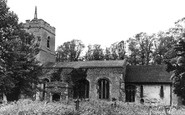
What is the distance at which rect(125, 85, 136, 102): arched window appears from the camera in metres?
31.8

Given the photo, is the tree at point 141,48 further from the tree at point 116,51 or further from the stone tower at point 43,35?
the stone tower at point 43,35

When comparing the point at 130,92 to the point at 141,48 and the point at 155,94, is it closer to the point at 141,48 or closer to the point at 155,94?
the point at 155,94

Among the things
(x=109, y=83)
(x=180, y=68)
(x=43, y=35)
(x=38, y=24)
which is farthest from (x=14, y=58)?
(x=38, y=24)

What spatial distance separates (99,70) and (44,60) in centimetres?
1109

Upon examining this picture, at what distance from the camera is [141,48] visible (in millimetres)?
53969

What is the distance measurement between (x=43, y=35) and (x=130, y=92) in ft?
55.1

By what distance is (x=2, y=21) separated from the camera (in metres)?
20.6

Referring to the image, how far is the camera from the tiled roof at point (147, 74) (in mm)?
30922

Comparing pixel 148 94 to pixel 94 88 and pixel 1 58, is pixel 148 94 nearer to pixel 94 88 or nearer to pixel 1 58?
pixel 94 88

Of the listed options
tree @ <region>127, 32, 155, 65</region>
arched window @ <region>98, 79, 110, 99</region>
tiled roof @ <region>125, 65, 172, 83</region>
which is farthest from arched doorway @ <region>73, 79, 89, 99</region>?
tree @ <region>127, 32, 155, 65</region>

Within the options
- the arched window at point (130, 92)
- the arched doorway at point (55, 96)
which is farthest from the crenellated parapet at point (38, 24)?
the arched window at point (130, 92)

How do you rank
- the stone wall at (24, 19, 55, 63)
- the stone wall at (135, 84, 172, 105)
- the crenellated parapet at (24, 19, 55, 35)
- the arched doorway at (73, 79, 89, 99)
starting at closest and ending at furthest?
the stone wall at (135, 84, 172, 105) < the arched doorway at (73, 79, 89, 99) < the stone wall at (24, 19, 55, 63) < the crenellated parapet at (24, 19, 55, 35)

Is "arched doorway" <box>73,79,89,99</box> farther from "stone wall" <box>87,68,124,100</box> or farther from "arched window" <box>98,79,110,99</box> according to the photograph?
"arched window" <box>98,79,110,99</box>

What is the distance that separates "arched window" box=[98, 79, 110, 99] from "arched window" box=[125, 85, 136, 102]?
2729 millimetres
